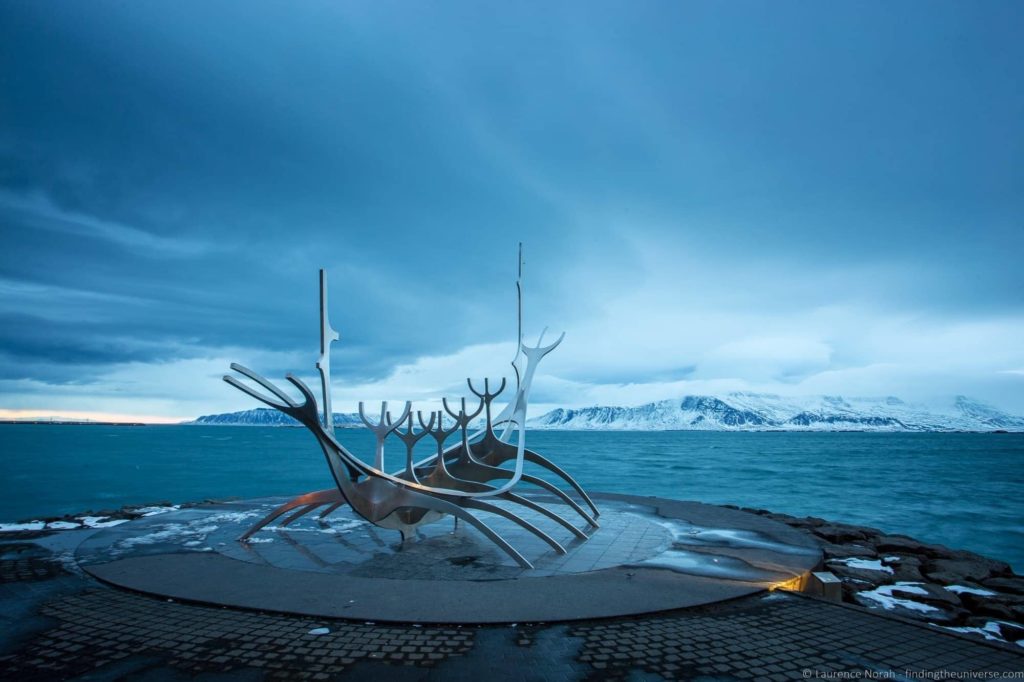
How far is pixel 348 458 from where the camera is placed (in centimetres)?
1145

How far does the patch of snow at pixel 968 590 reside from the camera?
35.2 feet

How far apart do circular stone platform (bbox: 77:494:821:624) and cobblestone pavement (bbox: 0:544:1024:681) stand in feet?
1.49

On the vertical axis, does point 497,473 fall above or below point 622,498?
above

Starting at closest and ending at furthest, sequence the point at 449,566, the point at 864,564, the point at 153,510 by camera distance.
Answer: the point at 449,566 < the point at 864,564 < the point at 153,510

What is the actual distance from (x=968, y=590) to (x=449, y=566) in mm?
9376

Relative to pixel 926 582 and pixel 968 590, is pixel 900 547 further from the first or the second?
→ pixel 968 590

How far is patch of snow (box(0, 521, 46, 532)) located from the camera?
1542 centimetres

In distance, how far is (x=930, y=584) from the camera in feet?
36.3

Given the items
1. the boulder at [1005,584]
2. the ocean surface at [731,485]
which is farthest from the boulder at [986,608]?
the ocean surface at [731,485]

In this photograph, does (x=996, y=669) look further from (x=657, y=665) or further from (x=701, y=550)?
(x=701, y=550)

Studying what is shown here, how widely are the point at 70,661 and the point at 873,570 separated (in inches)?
511

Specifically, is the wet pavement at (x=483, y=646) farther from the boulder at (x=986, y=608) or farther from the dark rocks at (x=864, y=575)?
the dark rocks at (x=864, y=575)

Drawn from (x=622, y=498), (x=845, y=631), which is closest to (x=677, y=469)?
(x=622, y=498)

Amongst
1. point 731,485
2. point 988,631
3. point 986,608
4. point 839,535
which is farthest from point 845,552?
point 731,485
